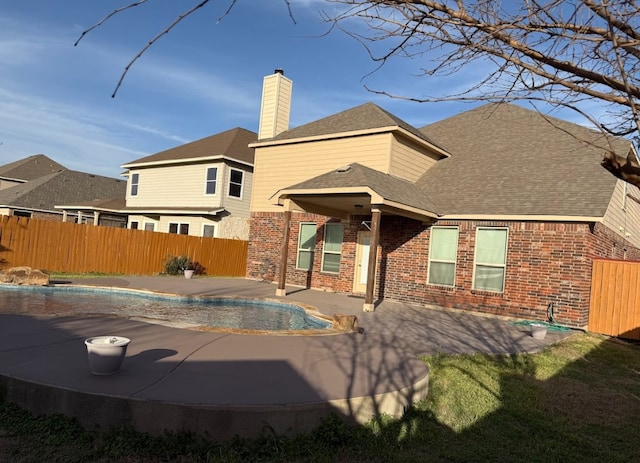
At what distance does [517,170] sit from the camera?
49.8 ft

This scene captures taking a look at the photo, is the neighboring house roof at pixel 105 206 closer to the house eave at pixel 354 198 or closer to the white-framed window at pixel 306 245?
the white-framed window at pixel 306 245

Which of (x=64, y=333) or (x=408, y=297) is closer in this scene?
(x=64, y=333)

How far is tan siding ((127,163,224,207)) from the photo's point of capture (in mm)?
24828

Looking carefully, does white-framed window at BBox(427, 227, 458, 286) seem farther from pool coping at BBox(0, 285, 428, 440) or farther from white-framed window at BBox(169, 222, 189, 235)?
white-framed window at BBox(169, 222, 189, 235)

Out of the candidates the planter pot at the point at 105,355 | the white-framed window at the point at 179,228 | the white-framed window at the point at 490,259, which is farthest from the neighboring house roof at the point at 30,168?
the planter pot at the point at 105,355

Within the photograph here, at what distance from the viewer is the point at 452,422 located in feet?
16.8

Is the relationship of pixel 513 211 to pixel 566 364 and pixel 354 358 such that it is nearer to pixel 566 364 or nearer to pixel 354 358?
pixel 566 364

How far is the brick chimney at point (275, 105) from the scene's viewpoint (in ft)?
69.0

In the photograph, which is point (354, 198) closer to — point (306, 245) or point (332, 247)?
point (332, 247)

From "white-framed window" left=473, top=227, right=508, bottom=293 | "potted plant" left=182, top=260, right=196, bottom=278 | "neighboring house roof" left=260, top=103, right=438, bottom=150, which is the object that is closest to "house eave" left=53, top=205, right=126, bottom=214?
"potted plant" left=182, top=260, right=196, bottom=278

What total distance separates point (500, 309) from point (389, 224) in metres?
4.49

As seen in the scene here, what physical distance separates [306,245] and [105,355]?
13.6 meters

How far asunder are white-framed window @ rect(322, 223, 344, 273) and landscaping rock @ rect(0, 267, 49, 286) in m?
8.86

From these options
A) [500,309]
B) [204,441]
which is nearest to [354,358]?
[204,441]
